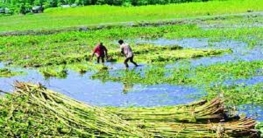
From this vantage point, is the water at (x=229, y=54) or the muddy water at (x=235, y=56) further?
the water at (x=229, y=54)

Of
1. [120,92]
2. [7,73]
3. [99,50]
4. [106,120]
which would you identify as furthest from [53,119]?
[99,50]

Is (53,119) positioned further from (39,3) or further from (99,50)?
(39,3)

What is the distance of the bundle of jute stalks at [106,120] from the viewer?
10.3 meters

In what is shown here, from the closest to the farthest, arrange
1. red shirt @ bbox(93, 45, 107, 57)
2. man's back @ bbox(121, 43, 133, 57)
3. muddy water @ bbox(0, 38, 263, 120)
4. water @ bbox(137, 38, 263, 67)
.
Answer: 1. muddy water @ bbox(0, 38, 263, 120)
2. man's back @ bbox(121, 43, 133, 57)
3. water @ bbox(137, 38, 263, 67)
4. red shirt @ bbox(93, 45, 107, 57)


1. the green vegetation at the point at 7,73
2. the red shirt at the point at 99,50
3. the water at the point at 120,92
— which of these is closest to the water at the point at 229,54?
the red shirt at the point at 99,50

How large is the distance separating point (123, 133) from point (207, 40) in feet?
94.1

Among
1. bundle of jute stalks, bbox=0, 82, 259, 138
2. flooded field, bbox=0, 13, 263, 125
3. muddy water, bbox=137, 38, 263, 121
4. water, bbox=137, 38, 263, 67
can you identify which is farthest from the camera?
water, bbox=137, 38, 263, 67

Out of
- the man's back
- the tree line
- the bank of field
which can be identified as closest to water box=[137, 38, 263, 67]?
the man's back

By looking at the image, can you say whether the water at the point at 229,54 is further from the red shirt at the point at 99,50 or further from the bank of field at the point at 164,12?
the bank of field at the point at 164,12

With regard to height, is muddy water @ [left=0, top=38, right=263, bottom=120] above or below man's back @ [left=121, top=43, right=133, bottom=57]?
below

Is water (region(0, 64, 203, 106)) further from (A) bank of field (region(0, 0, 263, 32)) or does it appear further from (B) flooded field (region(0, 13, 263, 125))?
(A) bank of field (region(0, 0, 263, 32))

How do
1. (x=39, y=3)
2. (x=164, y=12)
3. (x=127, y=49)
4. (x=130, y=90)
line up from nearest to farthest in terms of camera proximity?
(x=130, y=90), (x=127, y=49), (x=164, y=12), (x=39, y=3)

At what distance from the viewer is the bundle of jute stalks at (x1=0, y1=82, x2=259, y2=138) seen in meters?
10.3

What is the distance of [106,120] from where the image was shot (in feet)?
34.9
